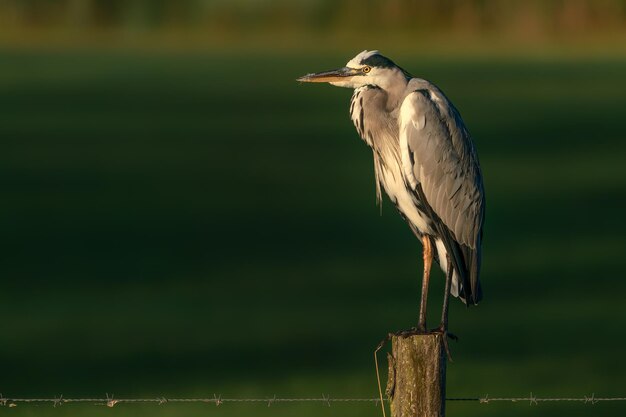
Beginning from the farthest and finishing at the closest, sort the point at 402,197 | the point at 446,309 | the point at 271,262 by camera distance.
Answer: the point at 271,262 → the point at 402,197 → the point at 446,309

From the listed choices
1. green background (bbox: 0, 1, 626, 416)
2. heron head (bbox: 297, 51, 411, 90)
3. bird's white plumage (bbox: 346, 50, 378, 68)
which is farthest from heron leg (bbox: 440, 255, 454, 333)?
green background (bbox: 0, 1, 626, 416)

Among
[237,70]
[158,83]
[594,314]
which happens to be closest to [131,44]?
[237,70]

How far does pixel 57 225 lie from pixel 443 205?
431 inches

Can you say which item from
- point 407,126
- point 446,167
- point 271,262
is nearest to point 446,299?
point 446,167

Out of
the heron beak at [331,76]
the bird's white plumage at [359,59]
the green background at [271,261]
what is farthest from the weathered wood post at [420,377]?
the green background at [271,261]

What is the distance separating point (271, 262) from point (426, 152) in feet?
27.5

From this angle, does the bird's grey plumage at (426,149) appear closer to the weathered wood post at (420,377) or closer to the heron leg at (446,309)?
the heron leg at (446,309)

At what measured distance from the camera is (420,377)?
5.05m

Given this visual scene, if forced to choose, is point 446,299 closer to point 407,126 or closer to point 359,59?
point 407,126

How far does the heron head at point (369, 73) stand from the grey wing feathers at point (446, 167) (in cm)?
13

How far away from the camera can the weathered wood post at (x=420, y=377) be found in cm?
504

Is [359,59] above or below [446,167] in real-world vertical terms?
above

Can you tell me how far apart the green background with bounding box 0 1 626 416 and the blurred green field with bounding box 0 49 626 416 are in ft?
0.10

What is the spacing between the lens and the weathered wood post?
16.5 feet
